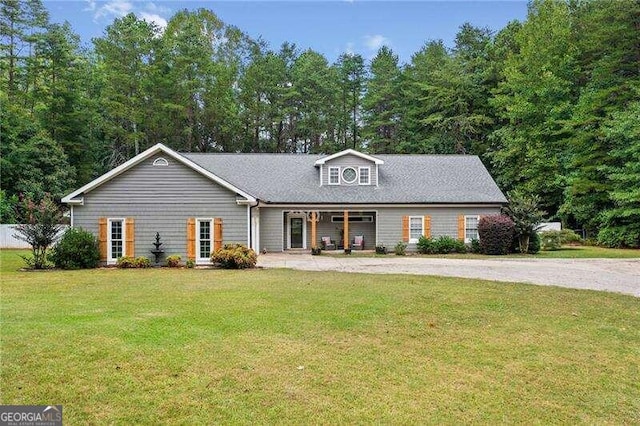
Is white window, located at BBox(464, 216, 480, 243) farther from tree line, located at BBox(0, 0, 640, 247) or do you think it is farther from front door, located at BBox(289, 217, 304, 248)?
front door, located at BBox(289, 217, 304, 248)

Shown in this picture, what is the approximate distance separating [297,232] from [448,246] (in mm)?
8100

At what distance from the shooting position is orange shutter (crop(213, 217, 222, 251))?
1641 cm

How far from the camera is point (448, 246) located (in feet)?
69.5

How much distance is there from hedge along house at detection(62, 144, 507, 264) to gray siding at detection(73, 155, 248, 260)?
4 cm

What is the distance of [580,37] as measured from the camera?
30.7m

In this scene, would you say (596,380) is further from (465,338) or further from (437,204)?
(437,204)

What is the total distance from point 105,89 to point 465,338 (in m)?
36.5

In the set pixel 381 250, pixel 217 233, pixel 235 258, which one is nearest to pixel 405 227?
pixel 381 250

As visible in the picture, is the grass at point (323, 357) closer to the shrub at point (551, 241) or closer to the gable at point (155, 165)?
the gable at point (155, 165)

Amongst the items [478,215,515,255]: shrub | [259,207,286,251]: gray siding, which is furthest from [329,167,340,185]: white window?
[478,215,515,255]: shrub

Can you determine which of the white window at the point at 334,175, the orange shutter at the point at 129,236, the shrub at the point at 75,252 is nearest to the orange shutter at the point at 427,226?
the white window at the point at 334,175

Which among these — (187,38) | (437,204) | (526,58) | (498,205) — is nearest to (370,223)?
(437,204)

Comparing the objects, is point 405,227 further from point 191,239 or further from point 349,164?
point 191,239

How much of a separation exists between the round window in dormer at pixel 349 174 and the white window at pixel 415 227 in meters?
3.93
